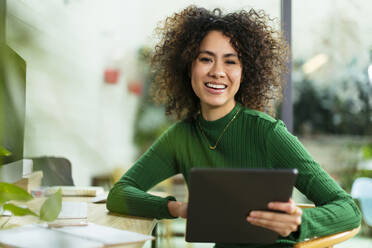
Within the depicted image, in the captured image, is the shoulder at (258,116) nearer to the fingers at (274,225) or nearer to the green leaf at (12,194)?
the fingers at (274,225)

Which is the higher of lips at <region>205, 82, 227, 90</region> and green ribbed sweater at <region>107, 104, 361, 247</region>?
lips at <region>205, 82, 227, 90</region>

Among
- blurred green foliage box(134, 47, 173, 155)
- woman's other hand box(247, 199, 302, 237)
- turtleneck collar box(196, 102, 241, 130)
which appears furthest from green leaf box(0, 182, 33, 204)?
blurred green foliage box(134, 47, 173, 155)

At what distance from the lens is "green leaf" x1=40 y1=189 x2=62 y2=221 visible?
34cm

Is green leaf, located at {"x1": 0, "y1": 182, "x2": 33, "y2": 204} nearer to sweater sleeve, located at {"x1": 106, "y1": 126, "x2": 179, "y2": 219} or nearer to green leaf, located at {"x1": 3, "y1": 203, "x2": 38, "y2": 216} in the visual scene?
green leaf, located at {"x1": 3, "y1": 203, "x2": 38, "y2": 216}

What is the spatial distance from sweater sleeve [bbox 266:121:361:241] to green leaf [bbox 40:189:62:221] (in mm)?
660

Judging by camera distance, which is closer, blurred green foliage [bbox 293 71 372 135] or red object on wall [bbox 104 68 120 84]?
red object on wall [bbox 104 68 120 84]

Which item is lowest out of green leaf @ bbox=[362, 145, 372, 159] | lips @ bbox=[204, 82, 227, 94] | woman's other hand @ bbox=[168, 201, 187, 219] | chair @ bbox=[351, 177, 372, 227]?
chair @ bbox=[351, 177, 372, 227]

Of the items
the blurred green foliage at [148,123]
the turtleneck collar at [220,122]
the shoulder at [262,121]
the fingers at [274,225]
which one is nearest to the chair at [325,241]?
the fingers at [274,225]

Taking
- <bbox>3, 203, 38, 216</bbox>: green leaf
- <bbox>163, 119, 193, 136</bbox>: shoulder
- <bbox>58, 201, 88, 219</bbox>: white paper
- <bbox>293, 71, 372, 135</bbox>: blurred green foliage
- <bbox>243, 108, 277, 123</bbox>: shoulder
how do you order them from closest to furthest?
<bbox>3, 203, 38, 216</bbox>: green leaf < <bbox>58, 201, 88, 219</bbox>: white paper < <bbox>243, 108, 277, 123</bbox>: shoulder < <bbox>163, 119, 193, 136</bbox>: shoulder < <bbox>293, 71, 372, 135</bbox>: blurred green foliage

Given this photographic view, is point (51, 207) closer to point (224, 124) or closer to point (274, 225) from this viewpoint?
point (274, 225)

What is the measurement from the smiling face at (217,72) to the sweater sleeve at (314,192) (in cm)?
18

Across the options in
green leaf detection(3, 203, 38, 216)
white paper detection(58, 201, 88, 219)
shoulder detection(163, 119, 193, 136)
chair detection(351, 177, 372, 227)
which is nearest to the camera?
green leaf detection(3, 203, 38, 216)

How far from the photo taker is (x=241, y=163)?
121 centimetres

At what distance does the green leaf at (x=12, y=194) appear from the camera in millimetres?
341
